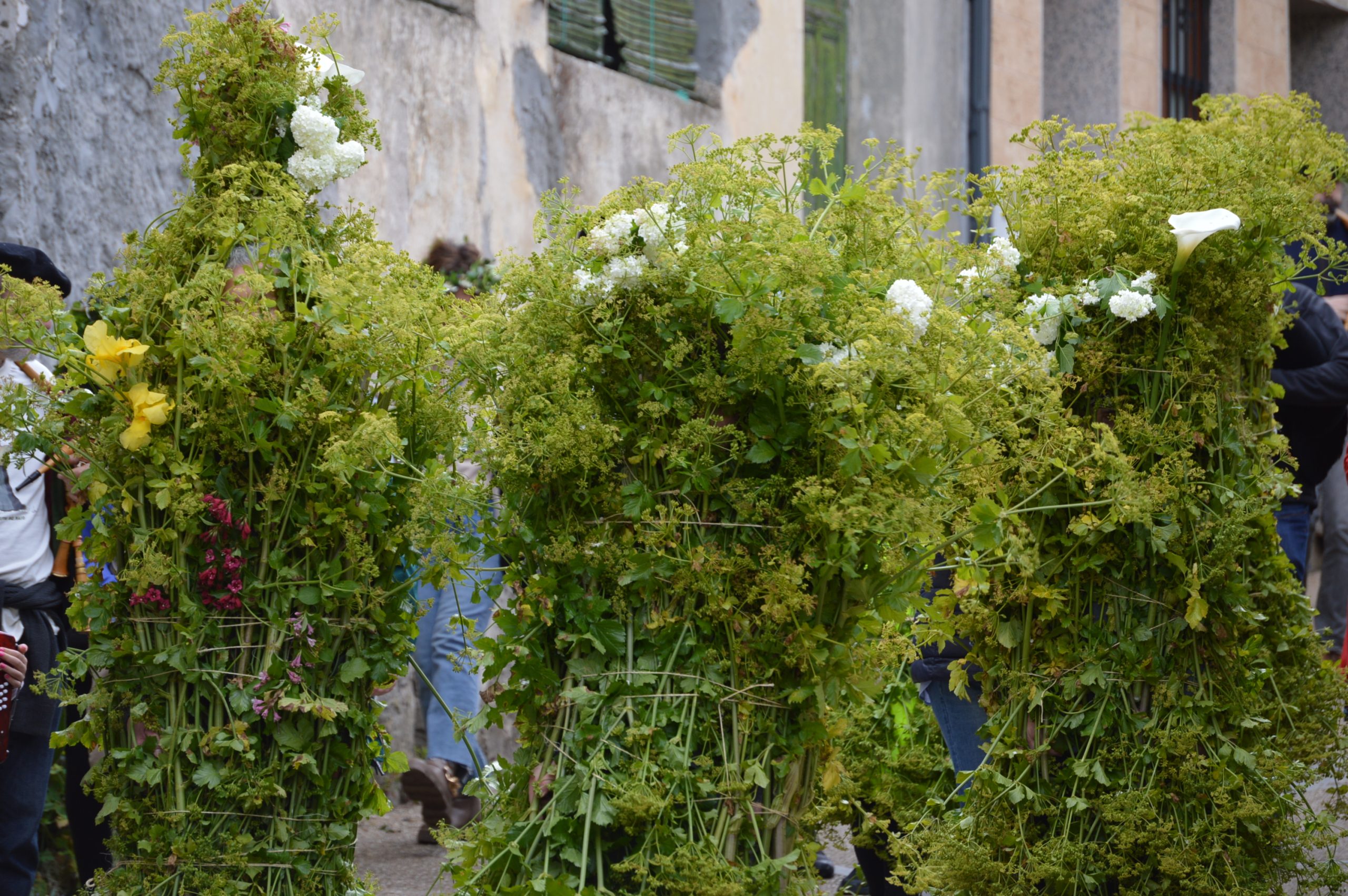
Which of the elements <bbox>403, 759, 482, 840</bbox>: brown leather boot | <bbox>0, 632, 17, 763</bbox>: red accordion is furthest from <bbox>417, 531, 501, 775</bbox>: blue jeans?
<bbox>0, 632, 17, 763</bbox>: red accordion

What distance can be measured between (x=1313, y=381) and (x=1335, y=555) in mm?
1874

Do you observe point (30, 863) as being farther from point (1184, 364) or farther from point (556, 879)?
point (1184, 364)

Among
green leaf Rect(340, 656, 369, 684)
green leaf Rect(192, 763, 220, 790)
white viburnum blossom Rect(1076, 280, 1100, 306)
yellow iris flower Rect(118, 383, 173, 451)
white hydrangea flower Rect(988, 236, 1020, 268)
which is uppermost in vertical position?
white hydrangea flower Rect(988, 236, 1020, 268)

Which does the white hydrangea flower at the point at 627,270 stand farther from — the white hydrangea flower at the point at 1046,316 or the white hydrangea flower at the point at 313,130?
the white hydrangea flower at the point at 1046,316

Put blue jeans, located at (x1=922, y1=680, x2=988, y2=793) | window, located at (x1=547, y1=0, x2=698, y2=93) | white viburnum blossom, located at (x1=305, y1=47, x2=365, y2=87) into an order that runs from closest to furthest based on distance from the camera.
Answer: white viburnum blossom, located at (x1=305, y1=47, x2=365, y2=87) < blue jeans, located at (x1=922, y1=680, x2=988, y2=793) < window, located at (x1=547, y1=0, x2=698, y2=93)

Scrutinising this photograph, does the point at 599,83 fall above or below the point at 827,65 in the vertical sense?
below

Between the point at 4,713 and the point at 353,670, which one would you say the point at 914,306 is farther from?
the point at 4,713

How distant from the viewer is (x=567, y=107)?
747 cm

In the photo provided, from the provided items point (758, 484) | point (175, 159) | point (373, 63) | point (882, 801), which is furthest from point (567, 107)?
point (758, 484)

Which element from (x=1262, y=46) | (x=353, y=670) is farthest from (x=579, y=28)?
(x=1262, y=46)

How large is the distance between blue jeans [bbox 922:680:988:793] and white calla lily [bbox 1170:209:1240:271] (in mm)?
1322

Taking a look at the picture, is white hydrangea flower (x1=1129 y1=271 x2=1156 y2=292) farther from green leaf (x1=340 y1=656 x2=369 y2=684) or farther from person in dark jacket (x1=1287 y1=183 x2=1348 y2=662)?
person in dark jacket (x1=1287 y1=183 x2=1348 y2=662)

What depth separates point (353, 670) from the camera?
2697mm

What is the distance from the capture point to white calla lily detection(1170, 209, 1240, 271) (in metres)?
2.96
